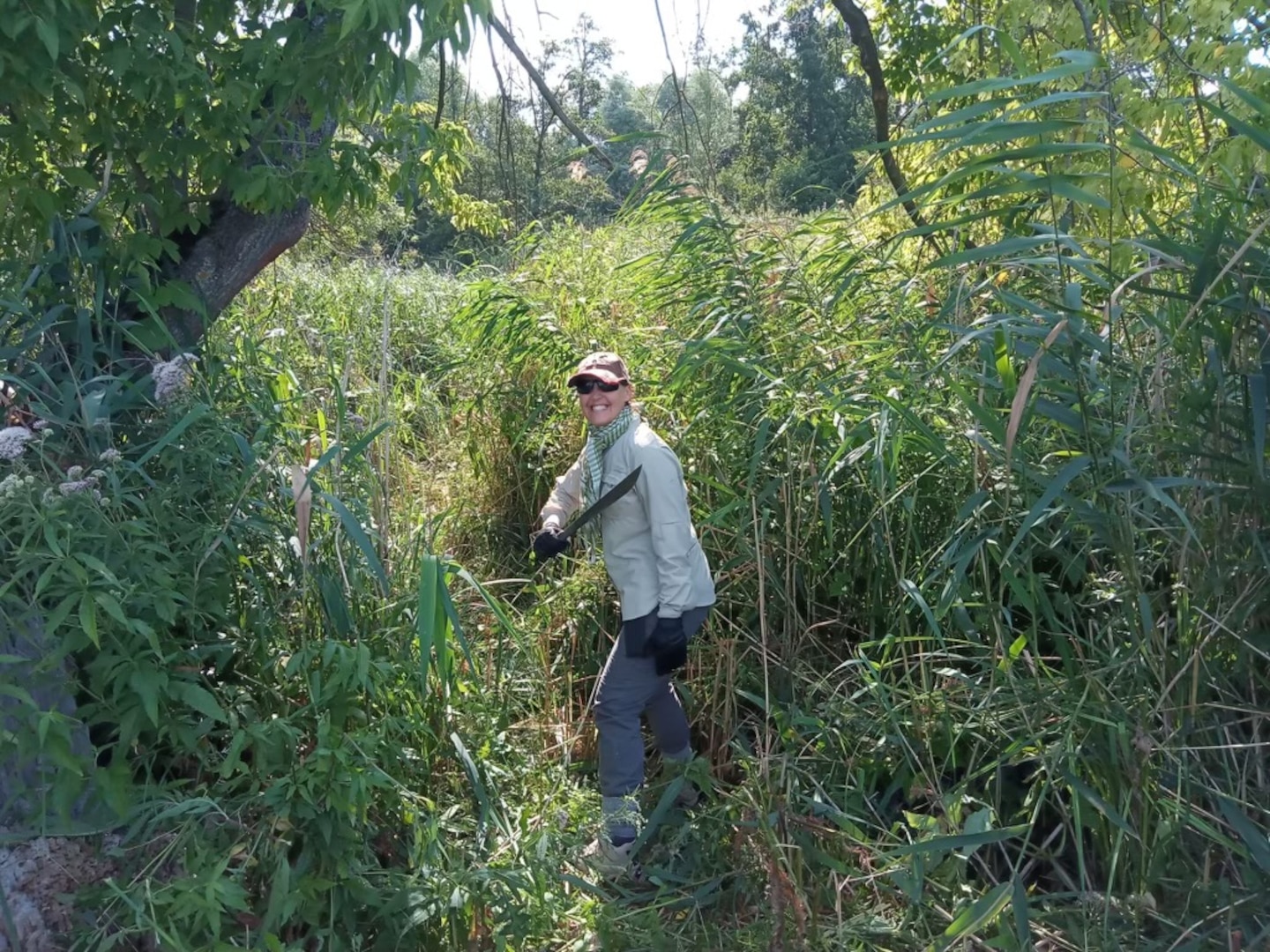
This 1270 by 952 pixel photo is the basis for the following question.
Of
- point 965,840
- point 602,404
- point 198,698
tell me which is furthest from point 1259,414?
point 198,698

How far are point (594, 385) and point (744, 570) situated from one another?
857mm

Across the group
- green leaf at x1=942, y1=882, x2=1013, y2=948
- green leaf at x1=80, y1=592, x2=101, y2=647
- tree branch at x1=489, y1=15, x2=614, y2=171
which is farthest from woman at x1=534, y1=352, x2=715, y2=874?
green leaf at x1=80, y1=592, x2=101, y2=647

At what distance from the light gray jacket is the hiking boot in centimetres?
68

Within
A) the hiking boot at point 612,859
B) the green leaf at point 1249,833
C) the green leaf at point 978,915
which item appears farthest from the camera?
the hiking boot at point 612,859

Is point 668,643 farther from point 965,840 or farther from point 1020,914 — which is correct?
point 1020,914

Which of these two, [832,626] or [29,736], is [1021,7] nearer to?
[832,626]

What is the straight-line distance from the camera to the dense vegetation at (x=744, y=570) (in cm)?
234

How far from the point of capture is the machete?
3314 mm

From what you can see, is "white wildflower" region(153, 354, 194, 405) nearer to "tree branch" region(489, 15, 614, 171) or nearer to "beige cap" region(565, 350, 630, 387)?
"beige cap" region(565, 350, 630, 387)

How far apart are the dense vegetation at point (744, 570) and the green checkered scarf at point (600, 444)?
1.42 feet

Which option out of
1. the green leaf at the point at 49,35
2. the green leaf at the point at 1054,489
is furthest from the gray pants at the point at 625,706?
the green leaf at the point at 49,35

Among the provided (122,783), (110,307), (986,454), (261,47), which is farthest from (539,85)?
(122,783)

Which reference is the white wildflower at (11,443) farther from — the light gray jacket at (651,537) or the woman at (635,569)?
the light gray jacket at (651,537)

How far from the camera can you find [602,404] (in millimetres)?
3420
